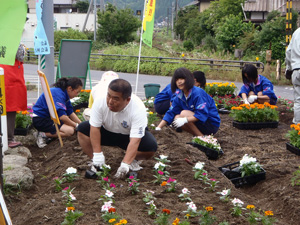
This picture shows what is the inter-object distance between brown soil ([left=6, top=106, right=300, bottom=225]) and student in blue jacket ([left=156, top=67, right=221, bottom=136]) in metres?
0.30

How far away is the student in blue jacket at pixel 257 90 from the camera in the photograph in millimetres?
9211

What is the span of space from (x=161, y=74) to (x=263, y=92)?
15086 mm

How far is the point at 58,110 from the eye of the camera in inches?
273

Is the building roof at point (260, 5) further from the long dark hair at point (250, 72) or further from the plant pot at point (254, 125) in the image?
the plant pot at point (254, 125)

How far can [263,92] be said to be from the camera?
367 inches

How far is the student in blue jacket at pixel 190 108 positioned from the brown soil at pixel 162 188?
300 millimetres

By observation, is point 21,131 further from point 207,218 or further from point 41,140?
point 207,218

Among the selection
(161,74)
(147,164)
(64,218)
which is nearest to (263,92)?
(147,164)

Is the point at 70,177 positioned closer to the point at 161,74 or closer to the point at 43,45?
the point at 43,45

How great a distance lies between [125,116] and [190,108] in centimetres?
244

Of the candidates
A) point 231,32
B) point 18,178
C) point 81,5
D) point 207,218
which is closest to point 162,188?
point 207,218

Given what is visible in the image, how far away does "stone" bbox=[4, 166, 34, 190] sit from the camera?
4.72 metres

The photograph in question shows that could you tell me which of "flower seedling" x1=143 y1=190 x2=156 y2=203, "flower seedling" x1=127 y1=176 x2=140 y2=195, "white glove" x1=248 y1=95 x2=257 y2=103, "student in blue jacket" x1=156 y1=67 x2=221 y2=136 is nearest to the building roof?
"white glove" x1=248 y1=95 x2=257 y2=103

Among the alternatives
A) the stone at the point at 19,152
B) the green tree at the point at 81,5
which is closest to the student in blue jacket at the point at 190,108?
the stone at the point at 19,152
